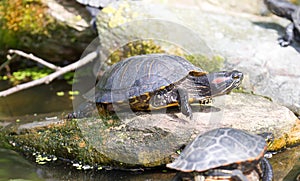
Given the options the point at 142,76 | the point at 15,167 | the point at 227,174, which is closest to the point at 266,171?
the point at 227,174

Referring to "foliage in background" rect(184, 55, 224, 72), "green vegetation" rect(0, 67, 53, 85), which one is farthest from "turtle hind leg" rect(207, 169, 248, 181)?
"green vegetation" rect(0, 67, 53, 85)

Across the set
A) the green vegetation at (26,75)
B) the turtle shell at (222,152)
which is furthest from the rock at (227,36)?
the turtle shell at (222,152)

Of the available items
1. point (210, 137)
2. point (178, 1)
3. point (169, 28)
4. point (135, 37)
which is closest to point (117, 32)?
point (135, 37)

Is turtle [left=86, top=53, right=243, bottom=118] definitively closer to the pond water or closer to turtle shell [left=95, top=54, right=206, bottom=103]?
turtle shell [left=95, top=54, right=206, bottom=103]

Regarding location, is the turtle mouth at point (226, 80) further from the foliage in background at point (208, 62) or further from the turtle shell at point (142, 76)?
the foliage in background at point (208, 62)

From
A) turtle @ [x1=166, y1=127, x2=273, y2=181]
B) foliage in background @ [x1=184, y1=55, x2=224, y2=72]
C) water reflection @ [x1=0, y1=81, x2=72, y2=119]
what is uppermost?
turtle @ [x1=166, y1=127, x2=273, y2=181]

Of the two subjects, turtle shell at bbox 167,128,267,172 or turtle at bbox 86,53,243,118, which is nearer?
turtle shell at bbox 167,128,267,172
